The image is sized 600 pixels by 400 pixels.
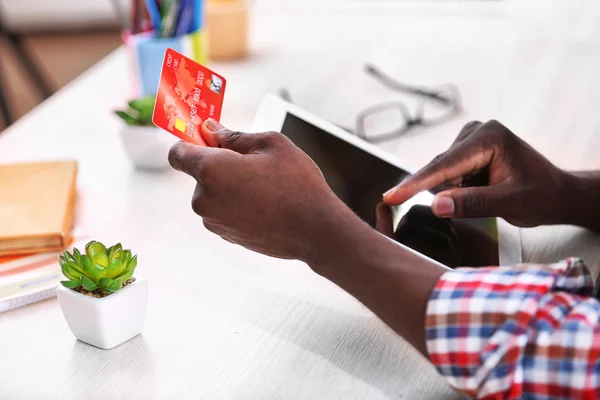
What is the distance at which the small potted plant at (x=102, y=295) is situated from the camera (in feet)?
2.20

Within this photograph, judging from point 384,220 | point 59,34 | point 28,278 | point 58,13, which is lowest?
point 59,34

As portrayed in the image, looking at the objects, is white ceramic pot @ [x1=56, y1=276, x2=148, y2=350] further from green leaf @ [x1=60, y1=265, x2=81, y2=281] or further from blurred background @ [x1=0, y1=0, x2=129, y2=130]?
blurred background @ [x1=0, y1=0, x2=129, y2=130]

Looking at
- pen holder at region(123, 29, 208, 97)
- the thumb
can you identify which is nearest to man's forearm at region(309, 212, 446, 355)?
the thumb

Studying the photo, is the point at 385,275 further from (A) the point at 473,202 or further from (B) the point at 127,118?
(B) the point at 127,118

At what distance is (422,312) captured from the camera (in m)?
0.61

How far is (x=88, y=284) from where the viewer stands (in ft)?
2.22

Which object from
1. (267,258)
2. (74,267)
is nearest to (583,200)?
(267,258)

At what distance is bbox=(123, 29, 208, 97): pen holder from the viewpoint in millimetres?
1201

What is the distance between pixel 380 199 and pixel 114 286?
0.31 m

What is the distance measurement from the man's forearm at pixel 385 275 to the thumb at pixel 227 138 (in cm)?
13

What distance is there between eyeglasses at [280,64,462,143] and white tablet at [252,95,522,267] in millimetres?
270

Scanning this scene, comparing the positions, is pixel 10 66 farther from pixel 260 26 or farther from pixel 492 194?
pixel 492 194

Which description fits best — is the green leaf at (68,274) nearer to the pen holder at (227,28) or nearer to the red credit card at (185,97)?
the red credit card at (185,97)

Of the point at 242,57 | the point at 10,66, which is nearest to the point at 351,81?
the point at 242,57
